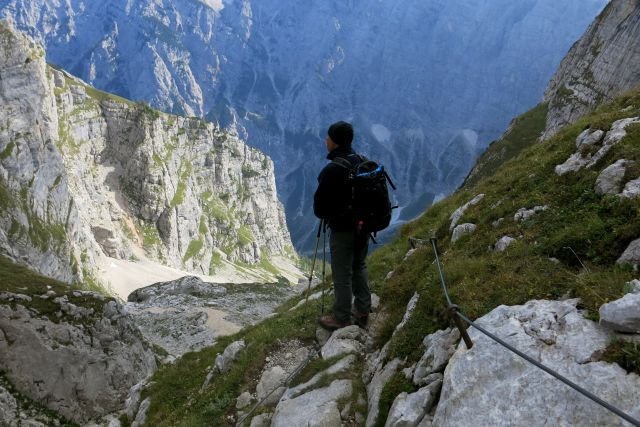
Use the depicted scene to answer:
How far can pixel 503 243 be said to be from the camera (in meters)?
10.1

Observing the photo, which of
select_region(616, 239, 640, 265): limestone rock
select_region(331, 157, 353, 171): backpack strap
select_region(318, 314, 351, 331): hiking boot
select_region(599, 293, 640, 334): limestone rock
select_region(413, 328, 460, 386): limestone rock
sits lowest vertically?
select_region(318, 314, 351, 331): hiking boot

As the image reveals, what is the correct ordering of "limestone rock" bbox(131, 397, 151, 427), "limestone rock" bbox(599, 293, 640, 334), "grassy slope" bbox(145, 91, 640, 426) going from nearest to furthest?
"limestone rock" bbox(599, 293, 640, 334) → "grassy slope" bbox(145, 91, 640, 426) → "limestone rock" bbox(131, 397, 151, 427)

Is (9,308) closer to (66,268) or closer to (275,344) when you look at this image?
(275,344)

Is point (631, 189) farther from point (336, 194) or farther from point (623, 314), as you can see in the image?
point (336, 194)

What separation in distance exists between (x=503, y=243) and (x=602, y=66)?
8822 centimetres

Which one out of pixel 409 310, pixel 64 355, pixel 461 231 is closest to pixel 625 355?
pixel 409 310

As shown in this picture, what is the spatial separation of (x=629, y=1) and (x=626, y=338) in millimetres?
103585

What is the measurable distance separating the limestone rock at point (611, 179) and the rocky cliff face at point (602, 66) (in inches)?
2627

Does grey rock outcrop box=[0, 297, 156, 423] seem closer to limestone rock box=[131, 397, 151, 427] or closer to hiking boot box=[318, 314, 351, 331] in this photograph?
limestone rock box=[131, 397, 151, 427]

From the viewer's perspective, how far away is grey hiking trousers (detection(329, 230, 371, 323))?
35.5 ft

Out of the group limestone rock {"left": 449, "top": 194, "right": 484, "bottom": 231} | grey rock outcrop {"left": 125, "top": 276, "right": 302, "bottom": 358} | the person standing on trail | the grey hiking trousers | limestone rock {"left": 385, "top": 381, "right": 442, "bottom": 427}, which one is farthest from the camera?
grey rock outcrop {"left": 125, "top": 276, "right": 302, "bottom": 358}

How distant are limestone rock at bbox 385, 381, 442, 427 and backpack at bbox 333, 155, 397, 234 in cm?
418

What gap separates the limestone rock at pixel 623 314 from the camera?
5.18 metres

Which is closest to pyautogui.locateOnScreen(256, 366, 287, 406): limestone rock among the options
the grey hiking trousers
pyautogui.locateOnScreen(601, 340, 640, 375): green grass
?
the grey hiking trousers
